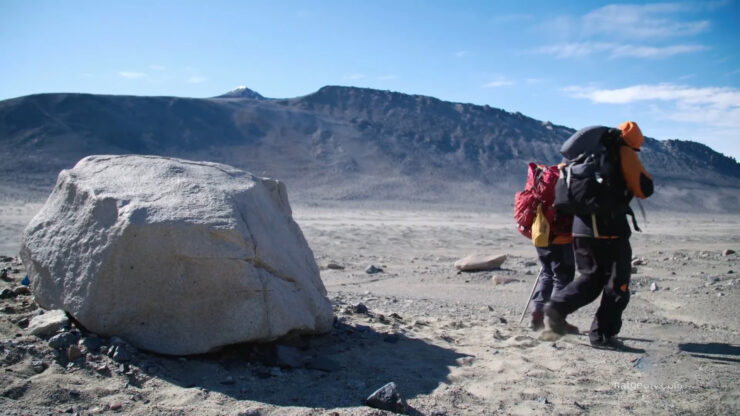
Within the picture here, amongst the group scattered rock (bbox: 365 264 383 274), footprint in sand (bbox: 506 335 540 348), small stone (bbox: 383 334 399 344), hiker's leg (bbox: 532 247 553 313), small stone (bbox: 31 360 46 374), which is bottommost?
scattered rock (bbox: 365 264 383 274)

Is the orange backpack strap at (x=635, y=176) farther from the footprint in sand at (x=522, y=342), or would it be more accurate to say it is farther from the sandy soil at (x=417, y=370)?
the footprint in sand at (x=522, y=342)

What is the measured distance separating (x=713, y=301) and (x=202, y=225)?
552 cm

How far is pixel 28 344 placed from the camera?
352 centimetres

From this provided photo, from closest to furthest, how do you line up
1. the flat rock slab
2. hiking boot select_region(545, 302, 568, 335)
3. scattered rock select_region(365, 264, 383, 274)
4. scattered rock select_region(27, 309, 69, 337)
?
scattered rock select_region(27, 309, 69, 337) < hiking boot select_region(545, 302, 568, 335) < the flat rock slab < scattered rock select_region(365, 264, 383, 274)

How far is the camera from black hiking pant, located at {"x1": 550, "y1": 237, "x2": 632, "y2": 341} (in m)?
4.18

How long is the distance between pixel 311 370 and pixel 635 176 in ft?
8.41

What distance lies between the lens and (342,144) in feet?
154

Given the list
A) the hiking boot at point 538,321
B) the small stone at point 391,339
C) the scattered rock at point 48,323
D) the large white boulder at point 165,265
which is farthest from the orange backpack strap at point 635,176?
the scattered rock at point 48,323

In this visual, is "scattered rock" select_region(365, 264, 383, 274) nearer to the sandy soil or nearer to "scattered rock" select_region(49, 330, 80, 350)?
the sandy soil

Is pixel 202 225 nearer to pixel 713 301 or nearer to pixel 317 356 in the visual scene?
pixel 317 356

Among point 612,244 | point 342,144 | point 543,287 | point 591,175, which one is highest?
point 342,144

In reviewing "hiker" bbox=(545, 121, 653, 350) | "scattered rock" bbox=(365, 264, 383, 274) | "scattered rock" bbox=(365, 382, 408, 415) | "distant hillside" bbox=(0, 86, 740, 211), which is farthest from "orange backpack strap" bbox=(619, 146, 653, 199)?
"distant hillside" bbox=(0, 86, 740, 211)

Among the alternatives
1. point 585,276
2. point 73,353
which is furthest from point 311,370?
point 585,276

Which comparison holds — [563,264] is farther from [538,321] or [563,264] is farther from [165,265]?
[165,265]
